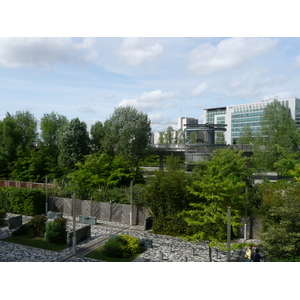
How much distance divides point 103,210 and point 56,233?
6.69 m

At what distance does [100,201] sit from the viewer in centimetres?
2547

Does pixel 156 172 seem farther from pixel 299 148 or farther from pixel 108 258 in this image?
pixel 299 148

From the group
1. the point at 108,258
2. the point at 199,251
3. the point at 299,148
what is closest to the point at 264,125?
the point at 299,148

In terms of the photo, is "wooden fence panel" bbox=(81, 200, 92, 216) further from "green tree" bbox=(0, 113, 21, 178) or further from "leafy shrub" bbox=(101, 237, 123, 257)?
"green tree" bbox=(0, 113, 21, 178)

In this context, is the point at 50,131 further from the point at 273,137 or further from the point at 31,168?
the point at 273,137

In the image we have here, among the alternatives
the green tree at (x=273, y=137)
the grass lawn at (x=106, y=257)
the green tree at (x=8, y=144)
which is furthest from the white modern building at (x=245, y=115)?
the grass lawn at (x=106, y=257)

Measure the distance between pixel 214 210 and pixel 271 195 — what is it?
4.69m

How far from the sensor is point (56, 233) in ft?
59.5

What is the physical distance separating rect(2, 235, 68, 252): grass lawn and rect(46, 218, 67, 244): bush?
339 mm

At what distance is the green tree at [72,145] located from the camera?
130 feet

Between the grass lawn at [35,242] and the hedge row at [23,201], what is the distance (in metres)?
6.07

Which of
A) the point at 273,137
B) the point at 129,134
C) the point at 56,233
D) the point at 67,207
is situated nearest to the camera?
the point at 56,233

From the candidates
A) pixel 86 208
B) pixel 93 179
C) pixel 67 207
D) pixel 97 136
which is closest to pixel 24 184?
pixel 67 207

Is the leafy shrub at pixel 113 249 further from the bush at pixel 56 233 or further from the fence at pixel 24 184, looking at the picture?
the fence at pixel 24 184
